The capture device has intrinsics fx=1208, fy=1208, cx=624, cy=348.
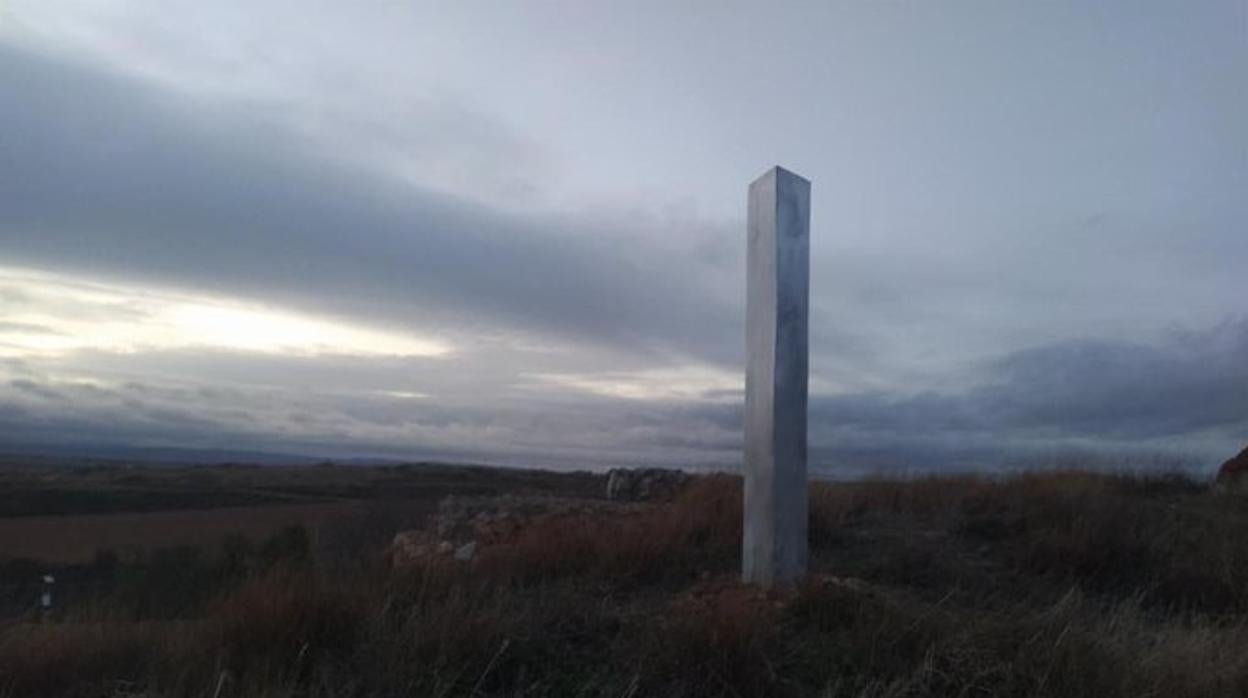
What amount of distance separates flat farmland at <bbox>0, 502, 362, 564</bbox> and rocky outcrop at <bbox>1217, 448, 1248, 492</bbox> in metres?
18.4

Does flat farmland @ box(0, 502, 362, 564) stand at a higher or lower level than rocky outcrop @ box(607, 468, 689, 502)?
lower

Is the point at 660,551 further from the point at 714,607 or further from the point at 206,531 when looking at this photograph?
the point at 206,531

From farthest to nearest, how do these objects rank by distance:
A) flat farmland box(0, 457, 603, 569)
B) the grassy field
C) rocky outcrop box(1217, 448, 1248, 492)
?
flat farmland box(0, 457, 603, 569) < rocky outcrop box(1217, 448, 1248, 492) < the grassy field

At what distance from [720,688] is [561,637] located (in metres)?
1.33

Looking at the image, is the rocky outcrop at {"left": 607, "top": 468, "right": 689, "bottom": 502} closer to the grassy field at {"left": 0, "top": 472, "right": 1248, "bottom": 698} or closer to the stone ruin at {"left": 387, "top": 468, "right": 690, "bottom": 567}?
the stone ruin at {"left": 387, "top": 468, "right": 690, "bottom": 567}

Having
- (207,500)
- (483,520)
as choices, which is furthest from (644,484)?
(207,500)

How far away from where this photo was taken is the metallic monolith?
10594 millimetres

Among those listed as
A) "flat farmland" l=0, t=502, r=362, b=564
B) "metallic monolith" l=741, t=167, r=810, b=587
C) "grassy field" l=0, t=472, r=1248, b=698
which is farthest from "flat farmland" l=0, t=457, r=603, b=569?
"metallic monolith" l=741, t=167, r=810, b=587

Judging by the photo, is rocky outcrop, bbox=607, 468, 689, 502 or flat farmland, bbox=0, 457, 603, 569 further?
flat farmland, bbox=0, 457, 603, 569

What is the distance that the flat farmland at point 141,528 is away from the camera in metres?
29.2

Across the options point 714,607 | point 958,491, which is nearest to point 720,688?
point 714,607

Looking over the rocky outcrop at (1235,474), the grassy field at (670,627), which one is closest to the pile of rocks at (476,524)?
the grassy field at (670,627)

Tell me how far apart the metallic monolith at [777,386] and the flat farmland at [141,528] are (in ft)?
56.0

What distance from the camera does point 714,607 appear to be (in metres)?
8.73
